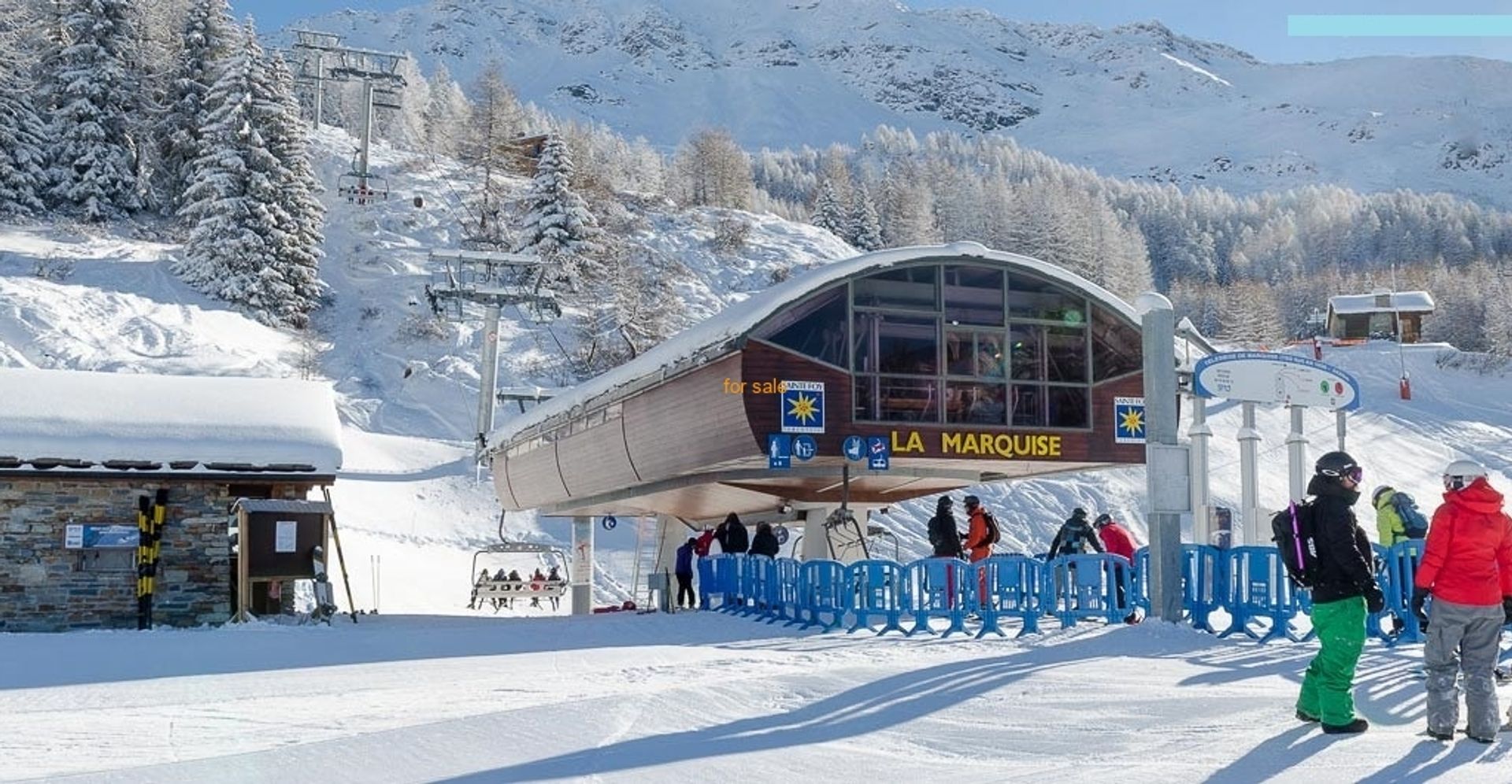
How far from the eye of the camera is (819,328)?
19938 millimetres

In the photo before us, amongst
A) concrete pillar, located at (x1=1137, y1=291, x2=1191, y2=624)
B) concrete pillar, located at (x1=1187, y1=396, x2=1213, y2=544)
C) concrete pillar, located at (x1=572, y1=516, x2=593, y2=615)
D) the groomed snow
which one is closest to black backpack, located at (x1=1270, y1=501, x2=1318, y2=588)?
the groomed snow

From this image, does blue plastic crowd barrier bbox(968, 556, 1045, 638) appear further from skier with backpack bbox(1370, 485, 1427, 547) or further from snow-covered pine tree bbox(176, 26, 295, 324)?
snow-covered pine tree bbox(176, 26, 295, 324)

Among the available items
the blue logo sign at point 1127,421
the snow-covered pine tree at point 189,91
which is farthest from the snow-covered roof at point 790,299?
the snow-covered pine tree at point 189,91

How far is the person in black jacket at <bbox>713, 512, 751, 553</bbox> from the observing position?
1961 centimetres

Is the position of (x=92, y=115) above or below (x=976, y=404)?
above

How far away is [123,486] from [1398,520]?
15.4 metres

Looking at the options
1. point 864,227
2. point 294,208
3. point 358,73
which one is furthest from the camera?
point 864,227

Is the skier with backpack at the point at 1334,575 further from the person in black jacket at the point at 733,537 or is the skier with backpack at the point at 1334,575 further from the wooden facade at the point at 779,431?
the person in black jacket at the point at 733,537

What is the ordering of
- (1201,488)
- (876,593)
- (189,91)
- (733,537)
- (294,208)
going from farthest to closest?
(189,91)
(294,208)
(733,537)
(1201,488)
(876,593)

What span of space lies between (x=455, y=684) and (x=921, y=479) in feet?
A: 46.6

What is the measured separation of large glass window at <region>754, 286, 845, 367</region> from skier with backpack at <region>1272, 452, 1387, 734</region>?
42.4ft

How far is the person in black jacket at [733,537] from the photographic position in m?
19.6

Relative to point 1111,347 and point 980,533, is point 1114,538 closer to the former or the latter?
point 980,533

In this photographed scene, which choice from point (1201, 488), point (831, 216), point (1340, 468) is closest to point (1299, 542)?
point (1340, 468)
